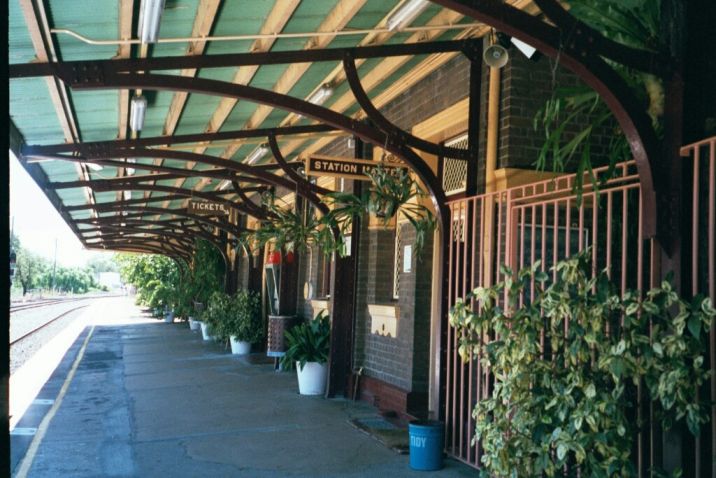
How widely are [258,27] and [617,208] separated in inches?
140

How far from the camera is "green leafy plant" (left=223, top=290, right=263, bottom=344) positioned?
15734 mm

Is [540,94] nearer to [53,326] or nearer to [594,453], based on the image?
[594,453]

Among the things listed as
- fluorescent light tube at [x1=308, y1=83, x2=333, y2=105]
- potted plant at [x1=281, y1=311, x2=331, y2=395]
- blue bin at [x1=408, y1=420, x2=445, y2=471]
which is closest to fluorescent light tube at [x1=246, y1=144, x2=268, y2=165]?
fluorescent light tube at [x1=308, y1=83, x2=333, y2=105]

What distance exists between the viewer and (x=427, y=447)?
246 inches

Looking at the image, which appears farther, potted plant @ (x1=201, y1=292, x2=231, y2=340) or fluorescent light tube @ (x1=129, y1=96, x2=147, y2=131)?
potted plant @ (x1=201, y1=292, x2=231, y2=340)

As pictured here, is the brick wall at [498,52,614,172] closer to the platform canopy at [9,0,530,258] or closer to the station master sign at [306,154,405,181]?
the platform canopy at [9,0,530,258]

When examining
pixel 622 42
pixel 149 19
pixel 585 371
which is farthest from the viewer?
pixel 149 19

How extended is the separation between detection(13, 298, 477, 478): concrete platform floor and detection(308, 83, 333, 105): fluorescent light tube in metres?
3.67

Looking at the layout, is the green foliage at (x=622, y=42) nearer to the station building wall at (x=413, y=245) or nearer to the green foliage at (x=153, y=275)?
the station building wall at (x=413, y=245)

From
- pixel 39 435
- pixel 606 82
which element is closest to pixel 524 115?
pixel 606 82

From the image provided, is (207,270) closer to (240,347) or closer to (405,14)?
(240,347)

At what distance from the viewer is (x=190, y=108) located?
9578 millimetres

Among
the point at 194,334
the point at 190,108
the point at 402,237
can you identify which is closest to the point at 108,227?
the point at 194,334

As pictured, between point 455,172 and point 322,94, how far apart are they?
6.00ft
